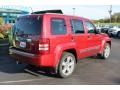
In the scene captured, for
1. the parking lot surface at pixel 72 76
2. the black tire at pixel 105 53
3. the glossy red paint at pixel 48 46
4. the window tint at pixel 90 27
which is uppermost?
the window tint at pixel 90 27

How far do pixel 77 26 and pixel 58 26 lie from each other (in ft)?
3.52

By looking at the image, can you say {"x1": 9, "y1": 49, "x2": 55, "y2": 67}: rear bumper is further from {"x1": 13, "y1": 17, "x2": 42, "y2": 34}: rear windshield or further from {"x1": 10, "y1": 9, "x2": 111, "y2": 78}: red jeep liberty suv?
{"x1": 13, "y1": 17, "x2": 42, "y2": 34}: rear windshield

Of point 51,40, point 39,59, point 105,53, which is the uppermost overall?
point 51,40

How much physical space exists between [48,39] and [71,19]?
143cm

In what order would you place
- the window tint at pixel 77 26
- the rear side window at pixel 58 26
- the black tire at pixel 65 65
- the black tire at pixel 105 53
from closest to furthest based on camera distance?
the rear side window at pixel 58 26 < the black tire at pixel 65 65 < the window tint at pixel 77 26 < the black tire at pixel 105 53

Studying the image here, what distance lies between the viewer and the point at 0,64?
9.05 metres

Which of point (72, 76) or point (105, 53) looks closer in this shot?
point (72, 76)

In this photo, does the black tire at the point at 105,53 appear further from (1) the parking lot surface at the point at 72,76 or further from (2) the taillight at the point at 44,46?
(2) the taillight at the point at 44,46

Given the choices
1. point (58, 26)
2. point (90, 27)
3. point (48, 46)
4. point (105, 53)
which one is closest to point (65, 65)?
point (48, 46)

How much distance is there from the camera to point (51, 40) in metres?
6.67

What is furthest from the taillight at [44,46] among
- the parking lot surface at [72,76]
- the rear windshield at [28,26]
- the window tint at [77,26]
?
the window tint at [77,26]

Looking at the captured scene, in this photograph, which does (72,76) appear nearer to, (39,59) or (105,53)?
(39,59)

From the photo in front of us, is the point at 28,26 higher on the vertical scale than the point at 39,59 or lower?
higher

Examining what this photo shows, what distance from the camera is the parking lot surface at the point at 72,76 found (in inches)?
267
